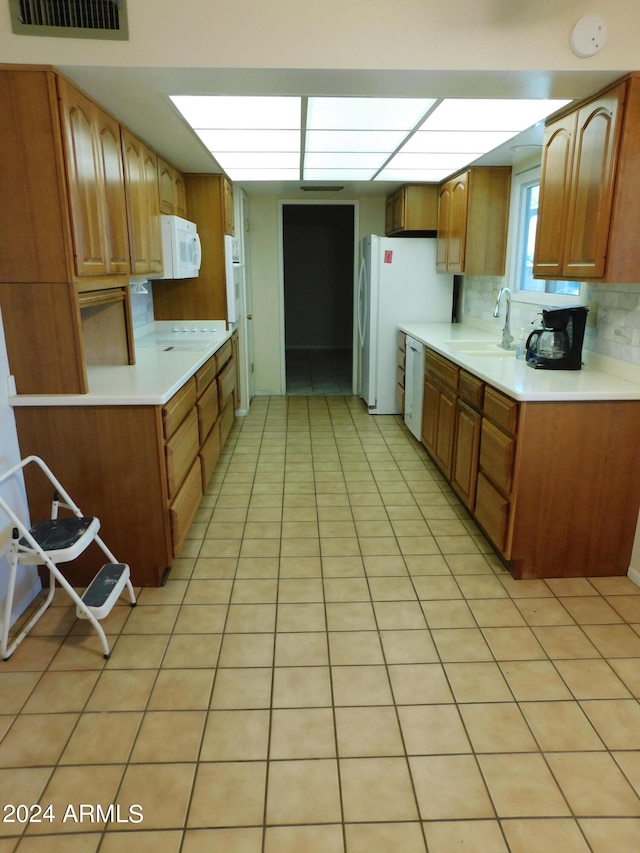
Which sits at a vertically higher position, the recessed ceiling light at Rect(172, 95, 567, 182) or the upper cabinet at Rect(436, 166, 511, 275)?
the recessed ceiling light at Rect(172, 95, 567, 182)

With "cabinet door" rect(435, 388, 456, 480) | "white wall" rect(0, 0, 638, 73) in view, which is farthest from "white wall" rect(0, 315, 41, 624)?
"cabinet door" rect(435, 388, 456, 480)

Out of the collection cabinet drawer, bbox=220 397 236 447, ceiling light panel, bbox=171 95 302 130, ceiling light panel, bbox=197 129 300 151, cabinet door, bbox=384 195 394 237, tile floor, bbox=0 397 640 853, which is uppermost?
ceiling light panel, bbox=171 95 302 130

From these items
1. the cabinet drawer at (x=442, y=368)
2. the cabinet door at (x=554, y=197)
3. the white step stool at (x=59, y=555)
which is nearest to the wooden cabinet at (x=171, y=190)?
the cabinet drawer at (x=442, y=368)

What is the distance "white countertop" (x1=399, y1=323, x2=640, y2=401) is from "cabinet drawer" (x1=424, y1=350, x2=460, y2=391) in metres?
0.06

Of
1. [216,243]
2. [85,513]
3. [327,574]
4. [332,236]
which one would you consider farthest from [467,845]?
[332,236]

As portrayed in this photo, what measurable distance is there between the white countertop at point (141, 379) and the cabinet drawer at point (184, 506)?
20.5 inches

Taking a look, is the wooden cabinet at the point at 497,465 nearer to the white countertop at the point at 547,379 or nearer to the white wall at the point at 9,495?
the white countertop at the point at 547,379

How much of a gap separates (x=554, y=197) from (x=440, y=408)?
1.52 metres

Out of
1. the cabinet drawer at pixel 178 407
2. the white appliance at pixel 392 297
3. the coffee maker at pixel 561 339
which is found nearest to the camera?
the cabinet drawer at pixel 178 407

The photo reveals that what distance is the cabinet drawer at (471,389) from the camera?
3168mm

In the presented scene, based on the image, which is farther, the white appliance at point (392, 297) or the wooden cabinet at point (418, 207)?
the white appliance at point (392, 297)

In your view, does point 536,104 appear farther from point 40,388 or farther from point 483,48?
point 40,388

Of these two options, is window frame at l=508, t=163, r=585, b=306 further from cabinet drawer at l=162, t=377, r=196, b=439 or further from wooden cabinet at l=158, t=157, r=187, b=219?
wooden cabinet at l=158, t=157, r=187, b=219

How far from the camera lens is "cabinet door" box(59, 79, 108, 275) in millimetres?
2357
